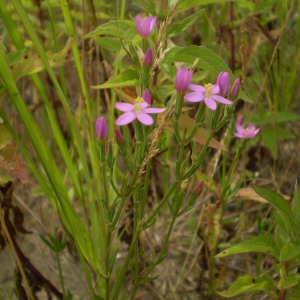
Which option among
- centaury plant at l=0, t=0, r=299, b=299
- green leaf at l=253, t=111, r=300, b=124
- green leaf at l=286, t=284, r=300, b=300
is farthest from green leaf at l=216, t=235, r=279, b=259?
green leaf at l=253, t=111, r=300, b=124

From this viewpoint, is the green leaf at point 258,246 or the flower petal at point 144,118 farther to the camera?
the green leaf at point 258,246

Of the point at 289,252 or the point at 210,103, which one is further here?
the point at 289,252

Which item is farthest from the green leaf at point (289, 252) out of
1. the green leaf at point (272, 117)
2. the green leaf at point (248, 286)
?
the green leaf at point (272, 117)

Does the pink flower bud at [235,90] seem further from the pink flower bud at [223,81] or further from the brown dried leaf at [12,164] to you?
the brown dried leaf at [12,164]

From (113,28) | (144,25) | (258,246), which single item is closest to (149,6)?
(113,28)

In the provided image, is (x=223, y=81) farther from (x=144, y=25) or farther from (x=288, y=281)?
(x=288, y=281)

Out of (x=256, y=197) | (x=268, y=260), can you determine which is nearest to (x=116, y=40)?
(x=256, y=197)

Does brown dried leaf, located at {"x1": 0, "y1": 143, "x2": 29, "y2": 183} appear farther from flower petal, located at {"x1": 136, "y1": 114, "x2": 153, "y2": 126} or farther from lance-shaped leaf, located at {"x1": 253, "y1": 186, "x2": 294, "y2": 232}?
lance-shaped leaf, located at {"x1": 253, "y1": 186, "x2": 294, "y2": 232}
